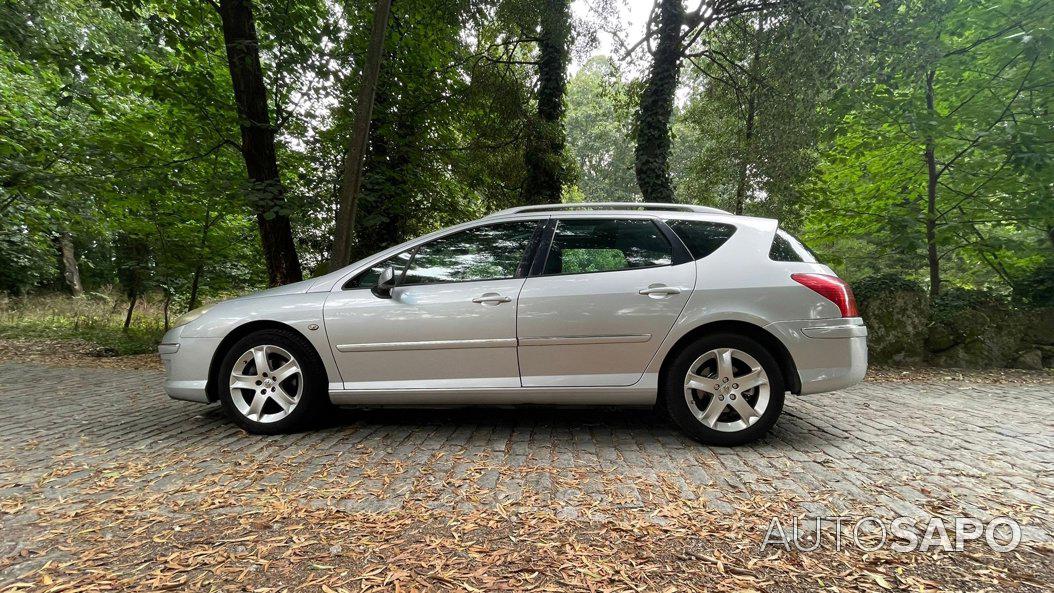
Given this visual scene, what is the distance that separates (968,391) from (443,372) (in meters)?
5.90

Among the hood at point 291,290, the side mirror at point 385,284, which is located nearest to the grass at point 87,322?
the hood at point 291,290

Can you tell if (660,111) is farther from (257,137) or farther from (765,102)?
(257,137)

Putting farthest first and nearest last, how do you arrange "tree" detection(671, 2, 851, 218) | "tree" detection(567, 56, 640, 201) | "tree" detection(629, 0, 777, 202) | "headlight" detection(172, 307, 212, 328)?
"tree" detection(567, 56, 640, 201) → "tree" detection(629, 0, 777, 202) → "tree" detection(671, 2, 851, 218) → "headlight" detection(172, 307, 212, 328)

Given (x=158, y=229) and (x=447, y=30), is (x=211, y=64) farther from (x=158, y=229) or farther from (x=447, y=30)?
(x=447, y=30)

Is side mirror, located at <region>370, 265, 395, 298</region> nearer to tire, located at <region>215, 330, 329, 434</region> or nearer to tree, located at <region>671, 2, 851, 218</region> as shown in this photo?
tire, located at <region>215, 330, 329, 434</region>

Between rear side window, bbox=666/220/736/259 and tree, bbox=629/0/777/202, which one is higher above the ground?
tree, bbox=629/0/777/202

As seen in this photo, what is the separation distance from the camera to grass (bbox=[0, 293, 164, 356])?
897 cm

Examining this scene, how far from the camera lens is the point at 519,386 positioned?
126 inches

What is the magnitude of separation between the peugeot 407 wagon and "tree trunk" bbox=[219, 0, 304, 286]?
10.3 feet

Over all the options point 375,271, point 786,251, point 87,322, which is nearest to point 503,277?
point 375,271

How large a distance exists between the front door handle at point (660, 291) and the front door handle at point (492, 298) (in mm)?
924

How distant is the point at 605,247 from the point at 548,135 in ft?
20.0

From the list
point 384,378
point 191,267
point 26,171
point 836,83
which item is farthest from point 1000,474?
point 191,267

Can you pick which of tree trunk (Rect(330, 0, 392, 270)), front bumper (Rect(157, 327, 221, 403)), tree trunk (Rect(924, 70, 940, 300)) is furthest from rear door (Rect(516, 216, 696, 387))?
tree trunk (Rect(924, 70, 940, 300))
